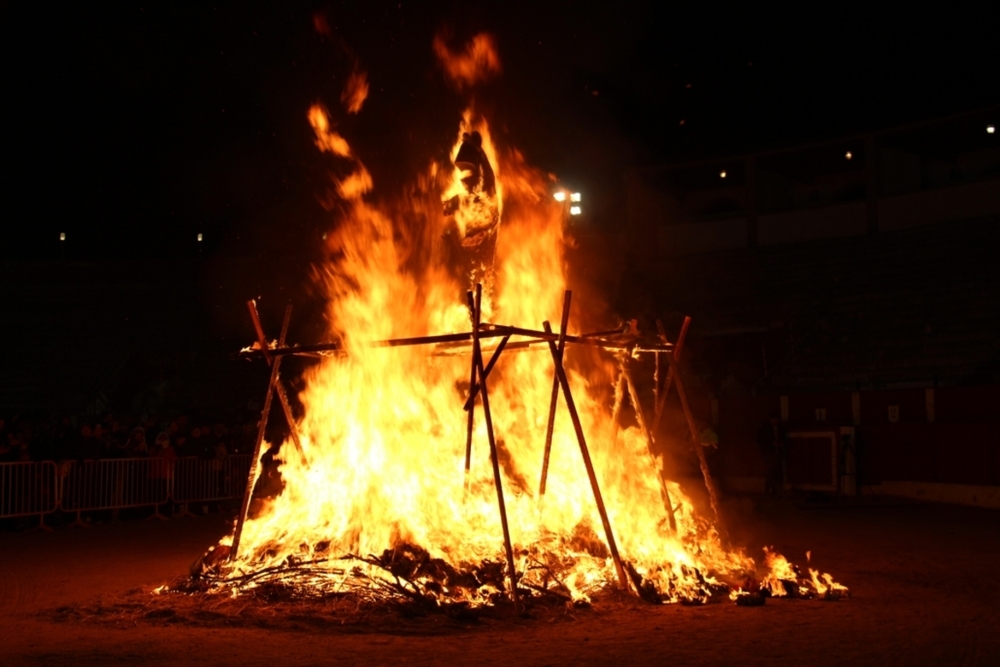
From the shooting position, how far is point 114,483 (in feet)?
55.4

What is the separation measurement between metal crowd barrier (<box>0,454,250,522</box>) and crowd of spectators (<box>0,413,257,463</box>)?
0.23 m

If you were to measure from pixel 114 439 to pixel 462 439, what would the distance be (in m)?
10.4

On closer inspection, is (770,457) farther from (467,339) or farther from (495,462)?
(495,462)

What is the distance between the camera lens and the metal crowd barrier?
15.4m

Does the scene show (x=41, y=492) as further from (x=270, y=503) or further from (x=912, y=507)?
(x=912, y=507)

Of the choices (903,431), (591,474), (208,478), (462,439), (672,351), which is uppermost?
(672,351)

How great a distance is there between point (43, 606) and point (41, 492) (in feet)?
25.2

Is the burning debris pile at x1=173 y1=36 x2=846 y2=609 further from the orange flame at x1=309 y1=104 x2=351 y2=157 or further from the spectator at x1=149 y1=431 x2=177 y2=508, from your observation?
the spectator at x1=149 y1=431 x2=177 y2=508

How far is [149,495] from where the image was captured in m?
17.5

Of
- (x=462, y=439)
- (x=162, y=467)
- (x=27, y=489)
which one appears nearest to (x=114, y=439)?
(x=162, y=467)

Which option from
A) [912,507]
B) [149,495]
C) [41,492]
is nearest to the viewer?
[41,492]

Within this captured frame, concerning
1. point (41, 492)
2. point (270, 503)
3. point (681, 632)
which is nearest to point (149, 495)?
point (41, 492)

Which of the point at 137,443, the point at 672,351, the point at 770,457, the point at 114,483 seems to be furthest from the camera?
the point at 770,457

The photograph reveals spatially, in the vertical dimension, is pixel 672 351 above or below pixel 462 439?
above
